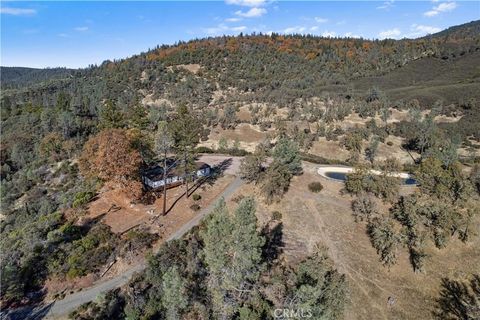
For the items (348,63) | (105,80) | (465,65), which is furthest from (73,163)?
(465,65)

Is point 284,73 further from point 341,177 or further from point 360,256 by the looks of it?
point 360,256

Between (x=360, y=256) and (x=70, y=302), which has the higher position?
(x=70, y=302)

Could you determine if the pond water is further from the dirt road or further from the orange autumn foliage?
→ the dirt road

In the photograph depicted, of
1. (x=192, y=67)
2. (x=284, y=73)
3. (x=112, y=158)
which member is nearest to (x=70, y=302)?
(x=112, y=158)

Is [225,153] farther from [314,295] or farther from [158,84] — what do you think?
[158,84]

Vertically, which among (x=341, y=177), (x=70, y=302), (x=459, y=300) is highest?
(x=341, y=177)

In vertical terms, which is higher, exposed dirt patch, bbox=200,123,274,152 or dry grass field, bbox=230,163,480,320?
exposed dirt patch, bbox=200,123,274,152

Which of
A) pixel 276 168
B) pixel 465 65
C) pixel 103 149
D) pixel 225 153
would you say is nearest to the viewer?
pixel 103 149

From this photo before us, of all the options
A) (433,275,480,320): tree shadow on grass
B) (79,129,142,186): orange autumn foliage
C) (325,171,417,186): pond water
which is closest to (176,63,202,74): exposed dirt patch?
(325,171,417,186): pond water

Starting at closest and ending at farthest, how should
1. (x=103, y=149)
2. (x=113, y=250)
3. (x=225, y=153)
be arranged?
(x=113, y=250), (x=103, y=149), (x=225, y=153)
